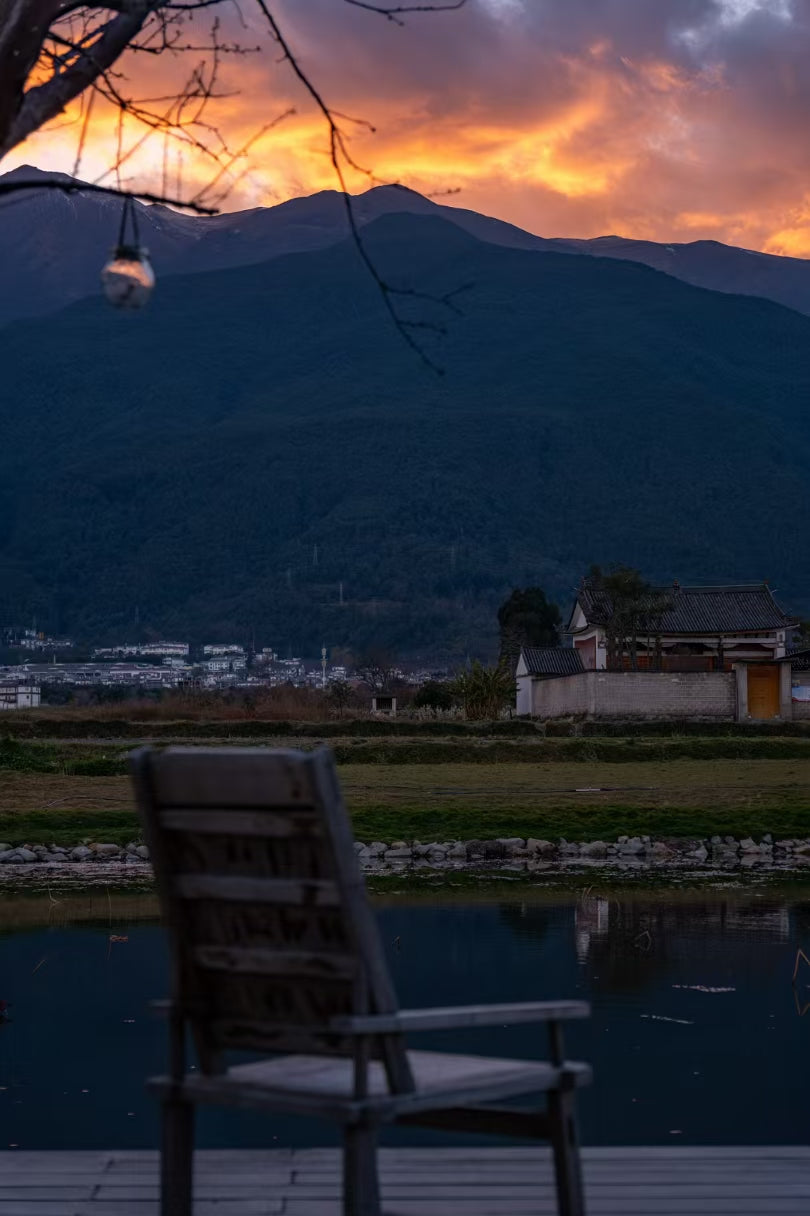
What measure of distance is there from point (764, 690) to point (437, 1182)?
5400 cm

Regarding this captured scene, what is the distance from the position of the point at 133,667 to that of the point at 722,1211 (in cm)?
13294

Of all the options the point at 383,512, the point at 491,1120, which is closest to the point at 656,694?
the point at 491,1120

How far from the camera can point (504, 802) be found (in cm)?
2438

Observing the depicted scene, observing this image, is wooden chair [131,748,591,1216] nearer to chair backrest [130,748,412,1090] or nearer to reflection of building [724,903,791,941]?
chair backrest [130,748,412,1090]

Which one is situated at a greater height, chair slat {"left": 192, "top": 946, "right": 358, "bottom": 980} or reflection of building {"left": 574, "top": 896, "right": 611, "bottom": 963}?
chair slat {"left": 192, "top": 946, "right": 358, "bottom": 980}

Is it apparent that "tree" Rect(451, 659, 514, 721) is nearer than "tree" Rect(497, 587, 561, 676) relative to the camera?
Yes

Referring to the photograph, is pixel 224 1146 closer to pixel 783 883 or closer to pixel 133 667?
pixel 783 883

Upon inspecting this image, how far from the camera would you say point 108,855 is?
20.1m

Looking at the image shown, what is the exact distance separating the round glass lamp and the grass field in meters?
16.0

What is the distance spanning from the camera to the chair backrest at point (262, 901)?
3.57 meters

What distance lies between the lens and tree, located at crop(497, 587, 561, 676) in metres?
85.9

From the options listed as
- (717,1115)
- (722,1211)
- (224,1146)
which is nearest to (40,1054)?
(224,1146)

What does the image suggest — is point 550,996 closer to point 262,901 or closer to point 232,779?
point 262,901

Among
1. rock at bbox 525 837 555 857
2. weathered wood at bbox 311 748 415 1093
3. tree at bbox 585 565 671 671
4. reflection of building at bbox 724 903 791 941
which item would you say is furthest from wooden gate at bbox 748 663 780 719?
weathered wood at bbox 311 748 415 1093
